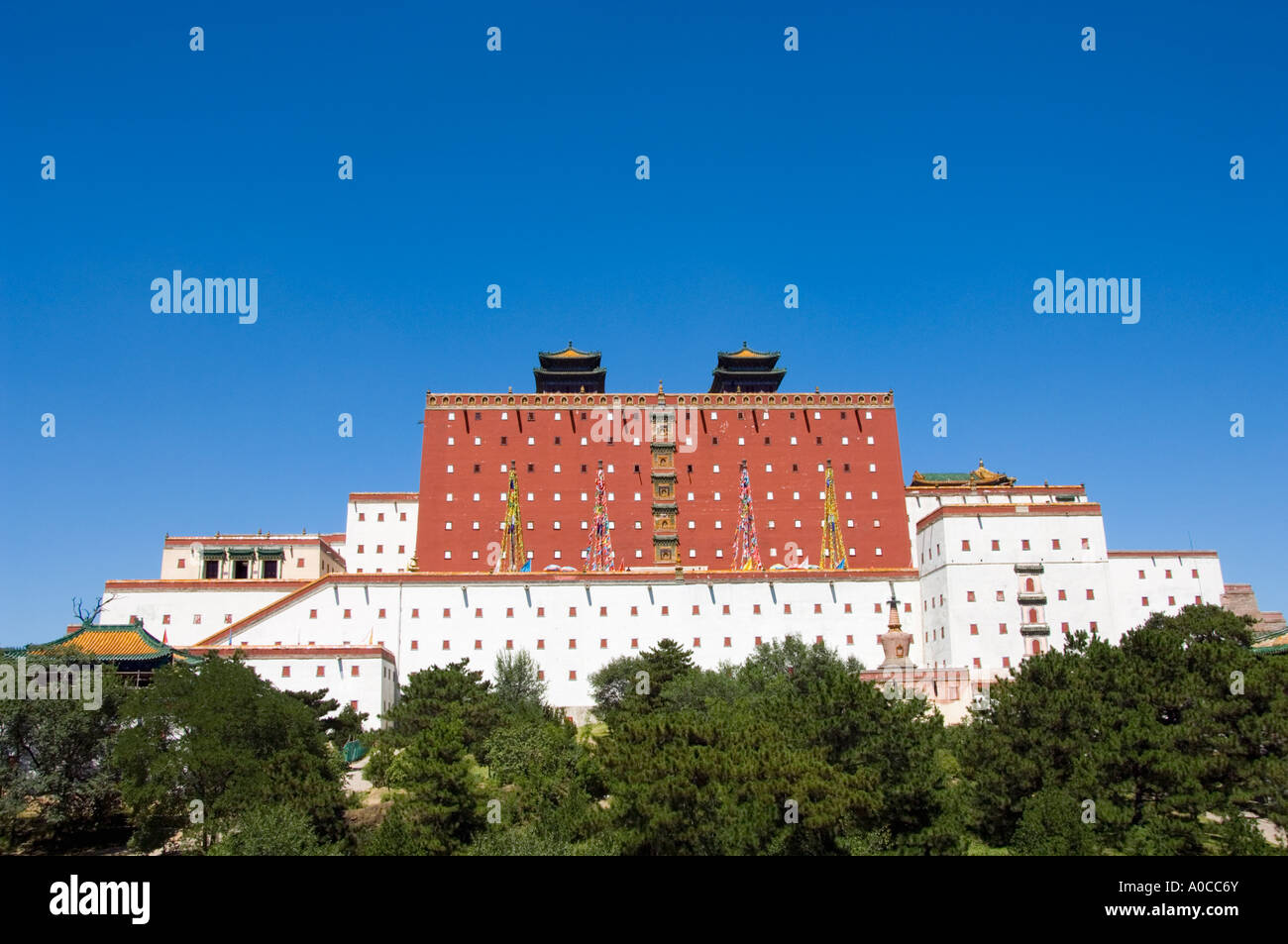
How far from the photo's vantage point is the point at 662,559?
8269 centimetres

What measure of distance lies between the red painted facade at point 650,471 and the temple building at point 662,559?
6.5 inches

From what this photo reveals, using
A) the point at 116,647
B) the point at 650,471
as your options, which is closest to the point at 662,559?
the point at 650,471

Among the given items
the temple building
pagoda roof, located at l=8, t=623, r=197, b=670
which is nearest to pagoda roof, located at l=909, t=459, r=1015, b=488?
the temple building

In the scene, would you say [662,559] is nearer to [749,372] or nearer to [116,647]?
[749,372]

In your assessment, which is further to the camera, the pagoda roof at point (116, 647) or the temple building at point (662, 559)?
the temple building at point (662, 559)

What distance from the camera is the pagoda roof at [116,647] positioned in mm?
46625

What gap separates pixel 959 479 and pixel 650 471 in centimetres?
2489

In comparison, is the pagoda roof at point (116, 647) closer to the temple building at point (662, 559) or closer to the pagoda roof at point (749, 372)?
the temple building at point (662, 559)

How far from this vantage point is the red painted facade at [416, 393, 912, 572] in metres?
82.9

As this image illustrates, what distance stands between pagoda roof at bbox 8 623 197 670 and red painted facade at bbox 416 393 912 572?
3275 centimetres

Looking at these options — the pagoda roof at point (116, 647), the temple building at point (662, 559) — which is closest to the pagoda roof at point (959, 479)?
the temple building at point (662, 559)
